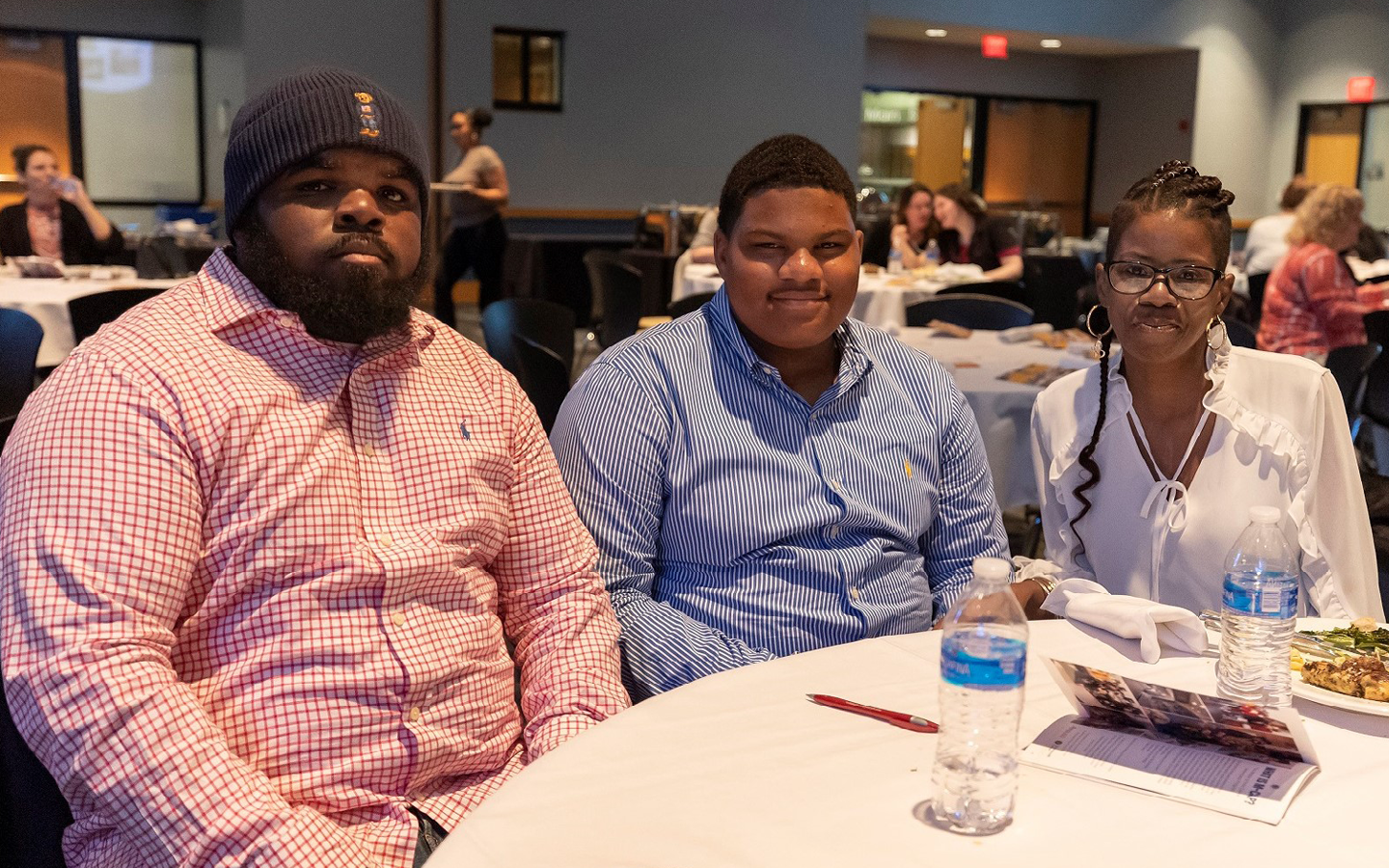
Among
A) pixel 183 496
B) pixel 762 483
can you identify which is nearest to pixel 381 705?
pixel 183 496

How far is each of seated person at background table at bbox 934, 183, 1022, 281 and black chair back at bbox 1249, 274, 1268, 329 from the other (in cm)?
229

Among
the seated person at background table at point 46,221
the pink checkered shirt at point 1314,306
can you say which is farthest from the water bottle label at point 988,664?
the seated person at background table at point 46,221

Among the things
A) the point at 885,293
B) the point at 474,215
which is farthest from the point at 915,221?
the point at 474,215

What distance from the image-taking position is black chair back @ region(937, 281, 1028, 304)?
6805 millimetres

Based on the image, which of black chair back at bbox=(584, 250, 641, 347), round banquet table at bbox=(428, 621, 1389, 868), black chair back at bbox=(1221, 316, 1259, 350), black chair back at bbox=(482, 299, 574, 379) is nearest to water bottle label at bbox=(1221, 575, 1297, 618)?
round banquet table at bbox=(428, 621, 1389, 868)

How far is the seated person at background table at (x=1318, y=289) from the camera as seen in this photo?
235 inches

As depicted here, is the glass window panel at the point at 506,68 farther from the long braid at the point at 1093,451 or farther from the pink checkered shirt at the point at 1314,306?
the long braid at the point at 1093,451

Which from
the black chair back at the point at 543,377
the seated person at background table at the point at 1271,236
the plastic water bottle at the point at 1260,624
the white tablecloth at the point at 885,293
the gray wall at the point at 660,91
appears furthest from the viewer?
the gray wall at the point at 660,91

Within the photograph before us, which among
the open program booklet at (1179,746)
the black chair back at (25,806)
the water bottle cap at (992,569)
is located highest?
the water bottle cap at (992,569)

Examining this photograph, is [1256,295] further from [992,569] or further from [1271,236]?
[992,569]

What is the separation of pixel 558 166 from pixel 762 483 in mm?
11129

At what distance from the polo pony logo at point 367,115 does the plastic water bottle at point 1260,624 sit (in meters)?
1.19

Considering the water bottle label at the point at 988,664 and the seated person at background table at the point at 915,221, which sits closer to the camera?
the water bottle label at the point at 988,664

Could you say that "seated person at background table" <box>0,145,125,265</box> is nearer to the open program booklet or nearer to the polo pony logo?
the polo pony logo
